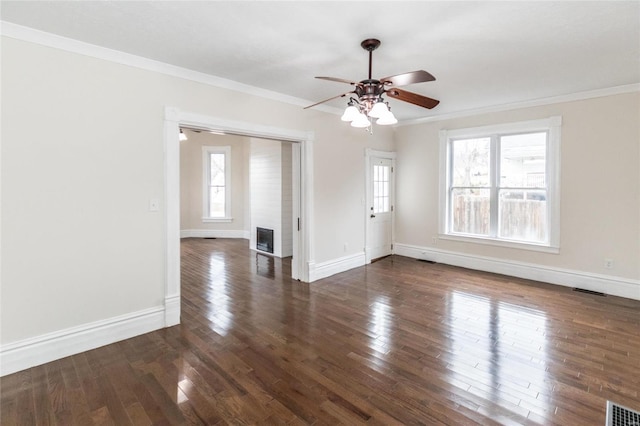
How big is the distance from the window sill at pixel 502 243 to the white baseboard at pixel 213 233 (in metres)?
5.59

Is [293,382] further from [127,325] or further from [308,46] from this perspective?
[308,46]

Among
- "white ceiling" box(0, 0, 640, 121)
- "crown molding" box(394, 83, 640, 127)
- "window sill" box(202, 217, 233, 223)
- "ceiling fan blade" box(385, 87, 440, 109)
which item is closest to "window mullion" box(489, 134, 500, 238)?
"crown molding" box(394, 83, 640, 127)

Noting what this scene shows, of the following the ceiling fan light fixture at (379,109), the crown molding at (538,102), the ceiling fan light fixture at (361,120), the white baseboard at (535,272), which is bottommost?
the white baseboard at (535,272)

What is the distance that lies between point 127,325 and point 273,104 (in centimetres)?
317

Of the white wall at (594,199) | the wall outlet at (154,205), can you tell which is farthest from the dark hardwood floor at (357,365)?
the wall outlet at (154,205)

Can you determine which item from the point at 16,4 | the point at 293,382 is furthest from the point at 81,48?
the point at 293,382

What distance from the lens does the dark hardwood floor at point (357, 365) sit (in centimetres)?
218

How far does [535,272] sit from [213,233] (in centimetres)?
780

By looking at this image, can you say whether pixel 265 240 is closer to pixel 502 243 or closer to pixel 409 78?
pixel 502 243

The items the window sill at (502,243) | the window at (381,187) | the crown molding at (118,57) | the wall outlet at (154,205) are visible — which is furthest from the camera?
the window at (381,187)

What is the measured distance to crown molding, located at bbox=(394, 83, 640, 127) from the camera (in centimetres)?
432

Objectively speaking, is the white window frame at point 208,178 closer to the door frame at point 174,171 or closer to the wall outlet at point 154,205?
the door frame at point 174,171

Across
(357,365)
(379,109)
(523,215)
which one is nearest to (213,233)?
(357,365)

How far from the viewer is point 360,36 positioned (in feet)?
9.27
